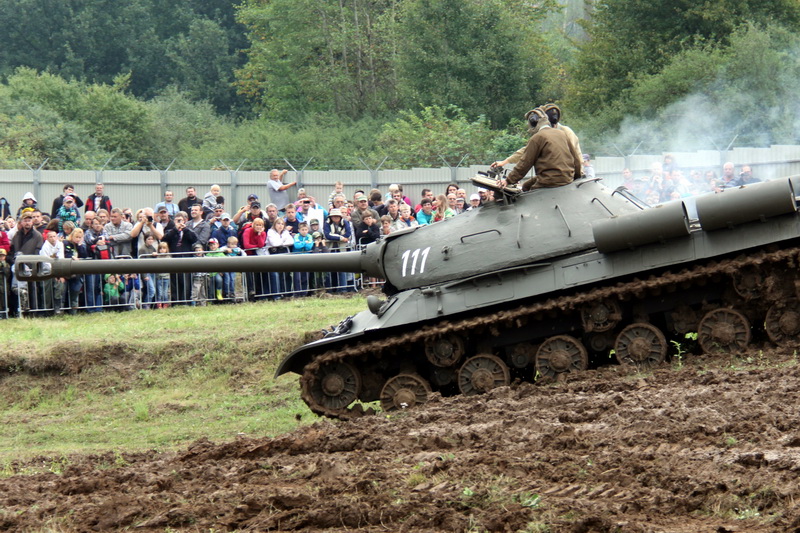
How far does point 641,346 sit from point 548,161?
2522 millimetres

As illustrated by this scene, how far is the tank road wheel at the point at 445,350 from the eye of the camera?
1386 cm

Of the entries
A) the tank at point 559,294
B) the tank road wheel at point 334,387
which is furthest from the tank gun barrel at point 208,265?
the tank road wheel at point 334,387

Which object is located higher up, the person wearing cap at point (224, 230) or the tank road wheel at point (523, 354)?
the person wearing cap at point (224, 230)

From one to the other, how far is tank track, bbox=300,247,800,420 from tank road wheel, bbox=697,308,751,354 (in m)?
0.50

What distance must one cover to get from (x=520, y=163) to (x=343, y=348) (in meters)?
3.15

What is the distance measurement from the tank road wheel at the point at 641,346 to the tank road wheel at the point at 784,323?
1198mm

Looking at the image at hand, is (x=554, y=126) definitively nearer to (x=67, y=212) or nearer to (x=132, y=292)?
(x=132, y=292)

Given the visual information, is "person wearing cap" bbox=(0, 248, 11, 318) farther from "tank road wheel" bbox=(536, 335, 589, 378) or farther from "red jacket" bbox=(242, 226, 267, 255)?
"tank road wheel" bbox=(536, 335, 589, 378)

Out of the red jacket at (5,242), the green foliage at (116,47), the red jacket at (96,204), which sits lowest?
the red jacket at (5,242)

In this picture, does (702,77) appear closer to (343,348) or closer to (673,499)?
(343,348)

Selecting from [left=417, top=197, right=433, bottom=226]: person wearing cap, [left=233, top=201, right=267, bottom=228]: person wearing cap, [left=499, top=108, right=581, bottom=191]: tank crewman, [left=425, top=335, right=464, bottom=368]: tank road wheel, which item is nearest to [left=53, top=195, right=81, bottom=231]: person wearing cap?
[left=233, top=201, right=267, bottom=228]: person wearing cap

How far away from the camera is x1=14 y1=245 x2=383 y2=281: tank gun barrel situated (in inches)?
591

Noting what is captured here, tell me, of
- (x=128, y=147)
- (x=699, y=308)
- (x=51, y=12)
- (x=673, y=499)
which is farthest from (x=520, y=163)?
(x=51, y=12)

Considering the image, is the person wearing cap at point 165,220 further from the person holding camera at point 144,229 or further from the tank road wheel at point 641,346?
the tank road wheel at point 641,346
